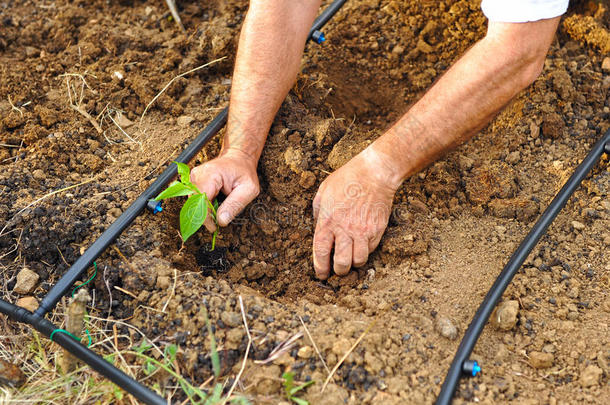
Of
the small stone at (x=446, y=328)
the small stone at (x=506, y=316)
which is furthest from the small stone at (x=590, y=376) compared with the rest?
the small stone at (x=446, y=328)

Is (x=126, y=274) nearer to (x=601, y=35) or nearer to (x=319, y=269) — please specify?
(x=319, y=269)

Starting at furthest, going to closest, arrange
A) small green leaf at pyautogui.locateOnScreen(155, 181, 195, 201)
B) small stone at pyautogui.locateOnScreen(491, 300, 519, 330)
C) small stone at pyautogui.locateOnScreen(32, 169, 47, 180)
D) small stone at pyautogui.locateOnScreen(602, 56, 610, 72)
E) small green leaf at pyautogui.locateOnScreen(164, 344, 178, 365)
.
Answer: small stone at pyautogui.locateOnScreen(602, 56, 610, 72) → small stone at pyautogui.locateOnScreen(32, 169, 47, 180) → small green leaf at pyautogui.locateOnScreen(155, 181, 195, 201) → small stone at pyautogui.locateOnScreen(491, 300, 519, 330) → small green leaf at pyautogui.locateOnScreen(164, 344, 178, 365)

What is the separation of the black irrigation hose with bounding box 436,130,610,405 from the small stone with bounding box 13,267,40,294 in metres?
1.23

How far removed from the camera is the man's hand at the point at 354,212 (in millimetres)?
1881

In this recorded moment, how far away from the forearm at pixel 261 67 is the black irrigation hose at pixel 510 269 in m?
0.90

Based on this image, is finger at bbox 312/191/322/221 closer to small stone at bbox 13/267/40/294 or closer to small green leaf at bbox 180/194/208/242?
small green leaf at bbox 180/194/208/242

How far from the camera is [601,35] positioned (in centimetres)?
244

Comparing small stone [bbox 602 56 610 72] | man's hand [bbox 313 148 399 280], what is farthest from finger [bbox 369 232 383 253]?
small stone [bbox 602 56 610 72]

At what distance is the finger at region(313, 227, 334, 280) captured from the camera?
6.23 feet

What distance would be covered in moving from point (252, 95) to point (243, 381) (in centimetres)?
99

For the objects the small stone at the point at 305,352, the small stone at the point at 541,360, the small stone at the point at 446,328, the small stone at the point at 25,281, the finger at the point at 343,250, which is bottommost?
the small stone at the point at 541,360

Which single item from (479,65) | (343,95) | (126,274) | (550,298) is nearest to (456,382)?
(550,298)

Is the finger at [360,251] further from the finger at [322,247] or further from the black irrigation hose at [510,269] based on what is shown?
the black irrigation hose at [510,269]

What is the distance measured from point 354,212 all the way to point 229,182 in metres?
0.42
